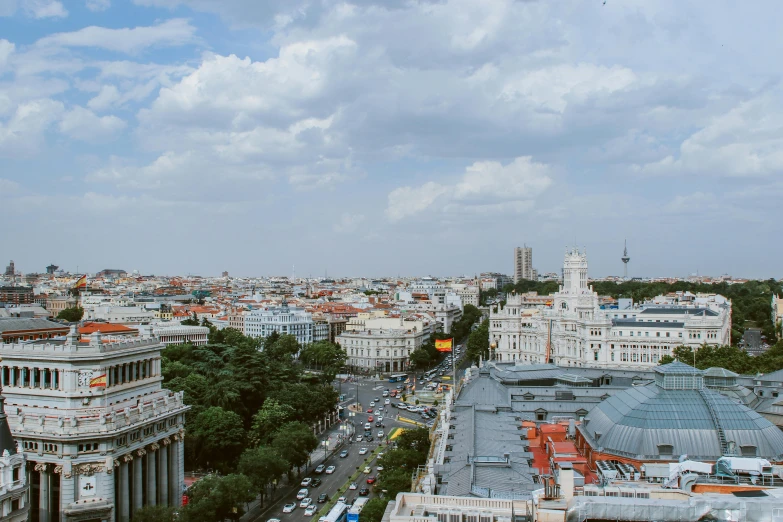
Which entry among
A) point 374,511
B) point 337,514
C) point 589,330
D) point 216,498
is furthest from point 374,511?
point 589,330

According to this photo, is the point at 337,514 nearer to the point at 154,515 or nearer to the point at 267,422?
the point at 154,515

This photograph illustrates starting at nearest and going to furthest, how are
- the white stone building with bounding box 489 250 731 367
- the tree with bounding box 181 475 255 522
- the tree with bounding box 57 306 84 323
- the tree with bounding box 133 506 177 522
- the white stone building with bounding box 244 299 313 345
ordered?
the tree with bounding box 133 506 177 522 < the tree with bounding box 181 475 255 522 < the white stone building with bounding box 489 250 731 367 < the tree with bounding box 57 306 84 323 < the white stone building with bounding box 244 299 313 345

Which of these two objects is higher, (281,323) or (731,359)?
(281,323)

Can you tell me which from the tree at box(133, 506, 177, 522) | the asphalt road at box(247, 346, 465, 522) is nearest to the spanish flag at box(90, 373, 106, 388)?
the tree at box(133, 506, 177, 522)

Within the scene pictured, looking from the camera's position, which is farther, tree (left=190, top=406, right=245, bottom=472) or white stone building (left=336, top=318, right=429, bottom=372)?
white stone building (left=336, top=318, right=429, bottom=372)

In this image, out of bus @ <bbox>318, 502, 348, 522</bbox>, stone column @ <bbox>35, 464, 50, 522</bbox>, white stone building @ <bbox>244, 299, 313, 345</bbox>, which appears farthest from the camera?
white stone building @ <bbox>244, 299, 313, 345</bbox>

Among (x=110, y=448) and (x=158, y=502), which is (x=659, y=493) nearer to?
(x=110, y=448)

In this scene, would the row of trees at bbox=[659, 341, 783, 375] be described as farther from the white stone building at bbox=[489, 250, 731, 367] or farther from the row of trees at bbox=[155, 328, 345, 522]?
the row of trees at bbox=[155, 328, 345, 522]

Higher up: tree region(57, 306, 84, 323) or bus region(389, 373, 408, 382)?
tree region(57, 306, 84, 323)
